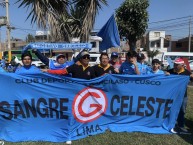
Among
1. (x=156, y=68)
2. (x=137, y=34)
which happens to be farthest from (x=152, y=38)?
(x=156, y=68)

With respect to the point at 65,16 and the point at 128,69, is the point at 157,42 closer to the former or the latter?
the point at 65,16

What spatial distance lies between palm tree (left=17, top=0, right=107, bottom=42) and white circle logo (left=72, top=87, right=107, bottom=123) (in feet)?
15.3

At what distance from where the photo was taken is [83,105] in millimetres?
5750

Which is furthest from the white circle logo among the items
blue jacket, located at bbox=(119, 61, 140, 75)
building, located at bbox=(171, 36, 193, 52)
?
building, located at bbox=(171, 36, 193, 52)

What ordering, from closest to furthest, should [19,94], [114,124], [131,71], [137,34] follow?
[19,94] < [114,124] < [131,71] < [137,34]

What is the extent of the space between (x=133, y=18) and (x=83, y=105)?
9.26m

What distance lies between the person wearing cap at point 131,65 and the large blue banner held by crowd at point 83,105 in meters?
0.40

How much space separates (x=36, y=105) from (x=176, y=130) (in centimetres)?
307

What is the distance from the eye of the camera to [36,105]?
5.59 meters

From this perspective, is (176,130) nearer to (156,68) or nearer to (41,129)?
(156,68)

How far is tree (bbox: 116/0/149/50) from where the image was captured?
13.8 meters

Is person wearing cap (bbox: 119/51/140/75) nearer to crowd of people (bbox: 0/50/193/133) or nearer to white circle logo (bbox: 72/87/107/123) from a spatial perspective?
crowd of people (bbox: 0/50/193/133)

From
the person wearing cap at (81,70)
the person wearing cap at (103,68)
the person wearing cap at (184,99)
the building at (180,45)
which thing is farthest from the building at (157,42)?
the person wearing cap at (81,70)

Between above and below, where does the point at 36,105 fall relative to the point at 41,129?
above
